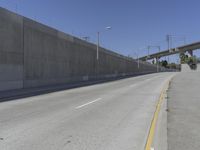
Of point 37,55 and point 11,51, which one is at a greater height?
point 11,51

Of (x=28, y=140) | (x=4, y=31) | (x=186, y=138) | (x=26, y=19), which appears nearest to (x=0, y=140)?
(x=28, y=140)

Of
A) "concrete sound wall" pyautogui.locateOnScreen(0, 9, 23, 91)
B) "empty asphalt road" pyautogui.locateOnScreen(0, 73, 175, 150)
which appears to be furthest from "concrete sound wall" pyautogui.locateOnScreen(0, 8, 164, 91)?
"empty asphalt road" pyautogui.locateOnScreen(0, 73, 175, 150)

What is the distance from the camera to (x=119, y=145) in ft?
23.3

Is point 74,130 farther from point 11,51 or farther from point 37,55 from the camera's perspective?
point 37,55

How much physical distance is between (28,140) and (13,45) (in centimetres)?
1959

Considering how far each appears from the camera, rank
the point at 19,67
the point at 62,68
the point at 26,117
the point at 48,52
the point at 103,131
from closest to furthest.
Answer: the point at 103,131 → the point at 26,117 → the point at 19,67 → the point at 48,52 → the point at 62,68

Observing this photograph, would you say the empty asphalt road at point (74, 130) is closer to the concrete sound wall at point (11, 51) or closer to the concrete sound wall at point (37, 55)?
the concrete sound wall at point (11, 51)

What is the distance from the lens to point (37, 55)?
30.2 meters

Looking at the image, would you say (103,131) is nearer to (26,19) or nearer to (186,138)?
(186,138)

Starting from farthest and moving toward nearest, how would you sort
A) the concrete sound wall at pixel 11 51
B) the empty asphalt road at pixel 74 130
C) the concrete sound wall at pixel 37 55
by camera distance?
1. the concrete sound wall at pixel 37 55
2. the concrete sound wall at pixel 11 51
3. the empty asphalt road at pixel 74 130

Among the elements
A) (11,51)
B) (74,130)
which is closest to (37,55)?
(11,51)

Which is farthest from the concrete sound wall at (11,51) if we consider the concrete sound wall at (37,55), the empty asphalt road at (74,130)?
the empty asphalt road at (74,130)

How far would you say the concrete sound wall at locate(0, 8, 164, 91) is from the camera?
2481cm

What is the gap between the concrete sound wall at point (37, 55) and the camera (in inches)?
977
